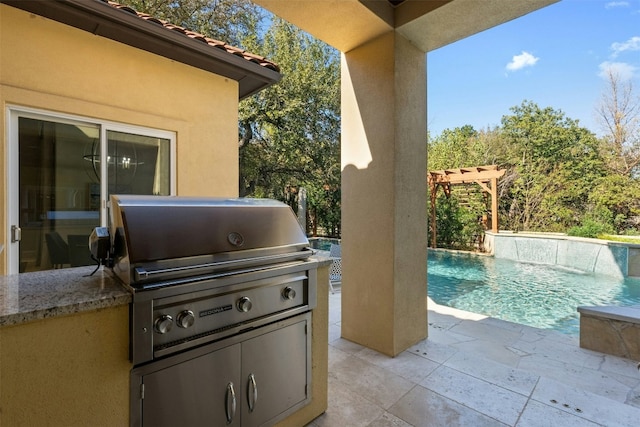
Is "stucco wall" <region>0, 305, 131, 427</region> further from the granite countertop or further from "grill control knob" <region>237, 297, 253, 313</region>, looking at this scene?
"grill control knob" <region>237, 297, 253, 313</region>

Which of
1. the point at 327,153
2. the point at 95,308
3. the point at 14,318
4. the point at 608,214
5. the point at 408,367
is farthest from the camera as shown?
the point at 608,214

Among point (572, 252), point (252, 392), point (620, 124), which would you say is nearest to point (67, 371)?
point (252, 392)

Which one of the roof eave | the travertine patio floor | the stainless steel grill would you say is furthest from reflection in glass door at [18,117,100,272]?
the travertine patio floor

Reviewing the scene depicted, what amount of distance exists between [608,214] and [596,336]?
11.3m

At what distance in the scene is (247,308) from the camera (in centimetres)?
167

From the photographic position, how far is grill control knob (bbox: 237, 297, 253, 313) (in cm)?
163

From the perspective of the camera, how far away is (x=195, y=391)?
149 centimetres

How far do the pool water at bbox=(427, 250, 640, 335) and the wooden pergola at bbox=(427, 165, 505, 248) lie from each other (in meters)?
2.44

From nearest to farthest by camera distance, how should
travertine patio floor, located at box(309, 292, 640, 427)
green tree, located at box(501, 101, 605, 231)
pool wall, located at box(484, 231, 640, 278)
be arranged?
travertine patio floor, located at box(309, 292, 640, 427), pool wall, located at box(484, 231, 640, 278), green tree, located at box(501, 101, 605, 231)

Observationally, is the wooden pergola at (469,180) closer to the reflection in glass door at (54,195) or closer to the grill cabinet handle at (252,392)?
the reflection in glass door at (54,195)

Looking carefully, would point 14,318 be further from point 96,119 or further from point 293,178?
point 293,178

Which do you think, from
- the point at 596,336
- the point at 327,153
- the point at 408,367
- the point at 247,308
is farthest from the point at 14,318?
the point at 327,153

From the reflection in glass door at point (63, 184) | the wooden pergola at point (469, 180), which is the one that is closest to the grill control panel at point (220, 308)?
the reflection in glass door at point (63, 184)

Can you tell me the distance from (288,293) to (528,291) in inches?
291
